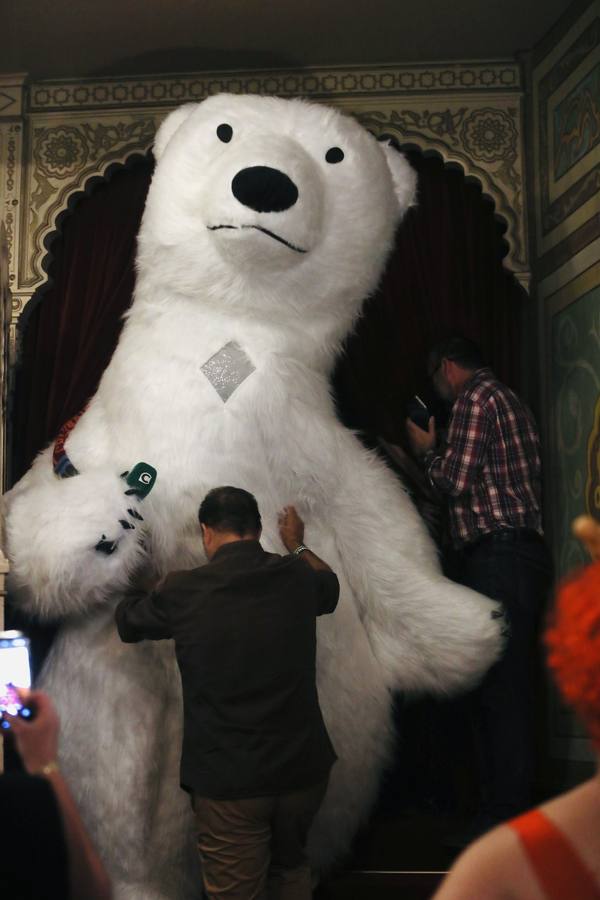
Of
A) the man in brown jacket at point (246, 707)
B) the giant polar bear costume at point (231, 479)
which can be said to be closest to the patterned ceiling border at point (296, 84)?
the giant polar bear costume at point (231, 479)

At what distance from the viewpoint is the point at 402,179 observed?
9.97ft

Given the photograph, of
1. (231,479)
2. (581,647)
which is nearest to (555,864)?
(581,647)

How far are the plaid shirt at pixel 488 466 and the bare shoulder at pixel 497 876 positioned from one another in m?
1.99

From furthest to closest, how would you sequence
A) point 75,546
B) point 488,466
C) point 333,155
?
point 488,466
point 333,155
point 75,546

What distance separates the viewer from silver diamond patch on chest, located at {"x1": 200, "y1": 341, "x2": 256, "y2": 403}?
262 centimetres

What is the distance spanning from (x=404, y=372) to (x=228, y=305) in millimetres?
787

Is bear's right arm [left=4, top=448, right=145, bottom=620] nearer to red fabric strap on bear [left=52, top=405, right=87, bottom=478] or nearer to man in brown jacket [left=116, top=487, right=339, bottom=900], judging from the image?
red fabric strap on bear [left=52, top=405, right=87, bottom=478]

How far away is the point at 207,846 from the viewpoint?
218cm

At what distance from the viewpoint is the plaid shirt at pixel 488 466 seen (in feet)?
9.52

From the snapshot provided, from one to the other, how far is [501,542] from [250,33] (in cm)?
171

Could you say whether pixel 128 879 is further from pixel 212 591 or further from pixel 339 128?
pixel 339 128

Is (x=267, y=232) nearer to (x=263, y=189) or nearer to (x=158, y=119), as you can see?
(x=263, y=189)

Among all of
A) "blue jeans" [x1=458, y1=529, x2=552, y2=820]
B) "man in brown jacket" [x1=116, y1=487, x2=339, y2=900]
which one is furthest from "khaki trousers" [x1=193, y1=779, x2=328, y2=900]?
"blue jeans" [x1=458, y1=529, x2=552, y2=820]

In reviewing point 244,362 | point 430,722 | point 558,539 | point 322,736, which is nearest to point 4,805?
point 322,736
